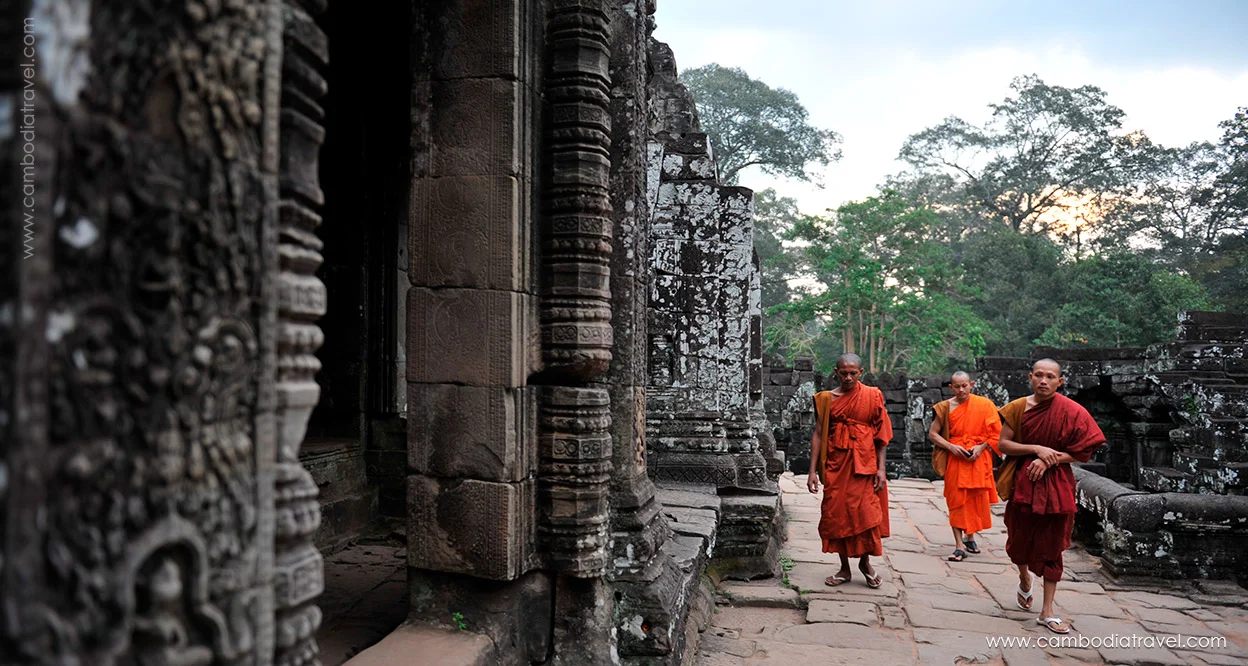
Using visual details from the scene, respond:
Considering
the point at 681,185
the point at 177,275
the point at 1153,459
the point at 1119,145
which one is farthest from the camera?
the point at 1119,145

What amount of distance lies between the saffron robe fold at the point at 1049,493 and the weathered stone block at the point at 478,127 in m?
3.99

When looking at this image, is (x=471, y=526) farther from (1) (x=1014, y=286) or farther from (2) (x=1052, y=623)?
(1) (x=1014, y=286)

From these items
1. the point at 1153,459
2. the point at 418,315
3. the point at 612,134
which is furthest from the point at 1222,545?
the point at 418,315

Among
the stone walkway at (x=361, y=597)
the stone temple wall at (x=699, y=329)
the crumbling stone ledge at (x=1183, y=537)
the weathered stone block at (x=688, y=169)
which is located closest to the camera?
the stone walkway at (x=361, y=597)

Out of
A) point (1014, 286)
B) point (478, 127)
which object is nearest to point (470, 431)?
point (478, 127)

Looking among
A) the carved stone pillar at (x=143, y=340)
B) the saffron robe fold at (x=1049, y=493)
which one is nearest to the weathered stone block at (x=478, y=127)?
the carved stone pillar at (x=143, y=340)

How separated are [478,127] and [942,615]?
171 inches

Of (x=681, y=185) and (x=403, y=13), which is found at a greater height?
(x=403, y=13)

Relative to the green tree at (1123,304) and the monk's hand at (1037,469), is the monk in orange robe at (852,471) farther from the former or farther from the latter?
the green tree at (1123,304)

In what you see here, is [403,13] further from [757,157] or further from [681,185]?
[757,157]

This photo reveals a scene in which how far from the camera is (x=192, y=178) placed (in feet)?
4.12

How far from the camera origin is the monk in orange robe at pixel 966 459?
7.14m

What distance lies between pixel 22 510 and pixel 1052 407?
554 centimetres

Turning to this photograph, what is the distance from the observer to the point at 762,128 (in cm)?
3538
